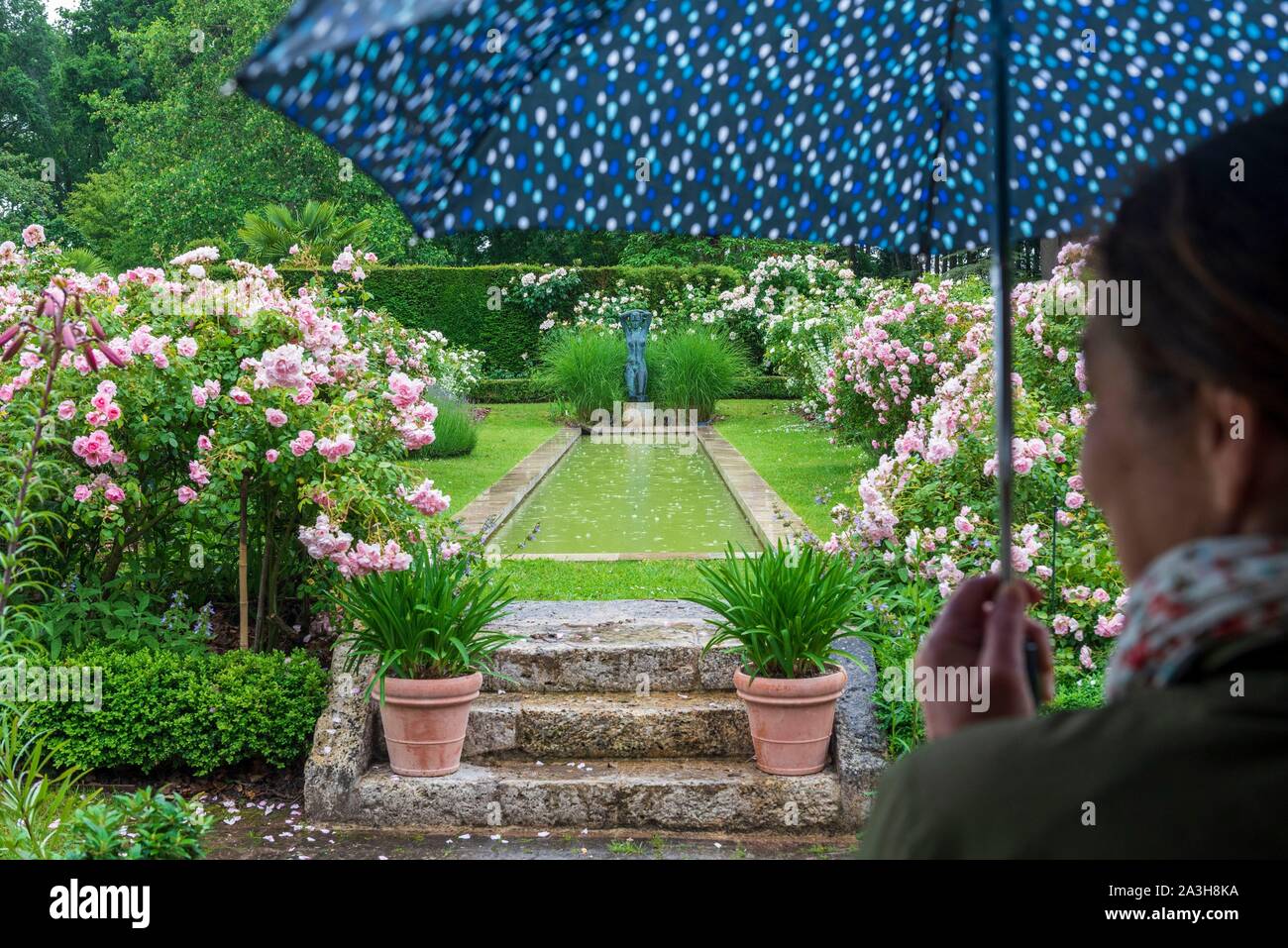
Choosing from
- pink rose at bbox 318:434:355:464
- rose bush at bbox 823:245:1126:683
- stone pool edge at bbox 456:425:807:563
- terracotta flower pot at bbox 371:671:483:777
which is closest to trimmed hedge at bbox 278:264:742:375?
stone pool edge at bbox 456:425:807:563

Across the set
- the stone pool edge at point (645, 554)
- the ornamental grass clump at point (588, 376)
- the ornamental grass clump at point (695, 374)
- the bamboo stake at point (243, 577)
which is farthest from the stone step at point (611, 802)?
the ornamental grass clump at point (695, 374)

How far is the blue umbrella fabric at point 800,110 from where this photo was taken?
2.11m

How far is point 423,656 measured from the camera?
4469mm

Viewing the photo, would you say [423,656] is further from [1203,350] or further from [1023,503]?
[1203,350]

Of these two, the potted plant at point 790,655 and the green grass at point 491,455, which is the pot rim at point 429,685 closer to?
the potted plant at point 790,655

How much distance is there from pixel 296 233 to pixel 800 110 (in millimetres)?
19140

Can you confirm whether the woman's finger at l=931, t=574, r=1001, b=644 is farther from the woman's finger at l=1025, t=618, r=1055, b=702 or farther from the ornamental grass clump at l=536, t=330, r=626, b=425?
Answer: the ornamental grass clump at l=536, t=330, r=626, b=425

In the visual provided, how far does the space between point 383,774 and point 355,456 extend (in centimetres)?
138

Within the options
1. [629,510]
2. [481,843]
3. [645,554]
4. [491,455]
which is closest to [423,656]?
[481,843]

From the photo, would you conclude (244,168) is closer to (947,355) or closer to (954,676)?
(947,355)

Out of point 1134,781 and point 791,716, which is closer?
point 1134,781

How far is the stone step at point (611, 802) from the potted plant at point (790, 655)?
0.13 metres

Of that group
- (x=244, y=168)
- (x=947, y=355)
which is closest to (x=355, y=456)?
(x=947, y=355)

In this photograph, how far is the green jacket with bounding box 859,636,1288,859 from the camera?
0.64 m
